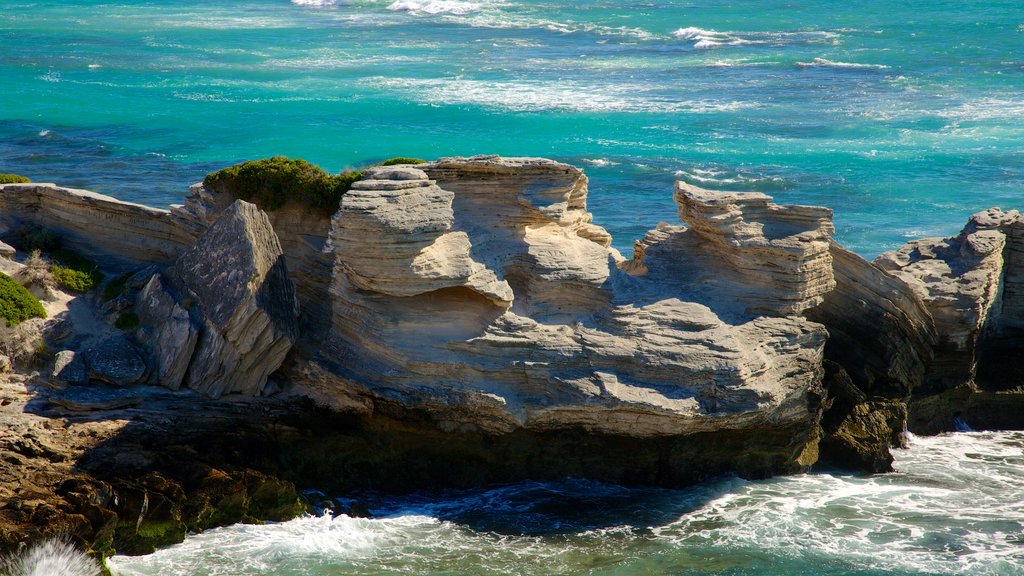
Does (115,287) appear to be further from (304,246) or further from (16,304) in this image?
(304,246)

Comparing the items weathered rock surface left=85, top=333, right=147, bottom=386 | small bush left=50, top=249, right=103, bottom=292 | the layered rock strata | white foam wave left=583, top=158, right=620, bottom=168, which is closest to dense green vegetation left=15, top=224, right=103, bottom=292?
small bush left=50, top=249, right=103, bottom=292

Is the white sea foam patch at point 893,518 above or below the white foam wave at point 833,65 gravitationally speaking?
below

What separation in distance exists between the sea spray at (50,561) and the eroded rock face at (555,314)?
5663 mm

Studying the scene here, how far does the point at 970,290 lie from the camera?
23672 mm

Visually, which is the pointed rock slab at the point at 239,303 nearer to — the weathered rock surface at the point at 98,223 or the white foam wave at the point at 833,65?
the weathered rock surface at the point at 98,223

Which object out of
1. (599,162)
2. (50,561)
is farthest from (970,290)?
(599,162)

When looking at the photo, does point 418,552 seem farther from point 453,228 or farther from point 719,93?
point 719,93

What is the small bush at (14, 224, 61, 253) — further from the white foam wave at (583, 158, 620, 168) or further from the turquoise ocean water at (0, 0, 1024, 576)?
the white foam wave at (583, 158, 620, 168)

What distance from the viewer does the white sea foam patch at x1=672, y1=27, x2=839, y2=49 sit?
72.9 meters

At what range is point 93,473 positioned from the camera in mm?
18906

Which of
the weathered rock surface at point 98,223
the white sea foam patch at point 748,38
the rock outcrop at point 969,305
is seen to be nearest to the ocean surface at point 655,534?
the rock outcrop at point 969,305

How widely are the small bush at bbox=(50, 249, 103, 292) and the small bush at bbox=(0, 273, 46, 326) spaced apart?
1040 mm

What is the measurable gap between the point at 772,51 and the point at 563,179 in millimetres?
52491

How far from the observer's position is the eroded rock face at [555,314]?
65.1 feet
